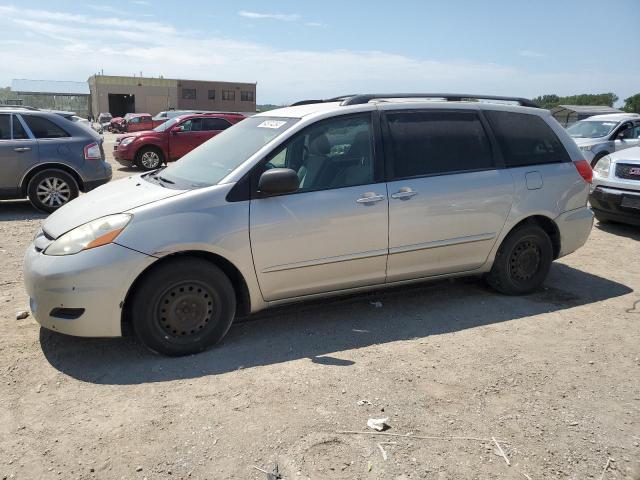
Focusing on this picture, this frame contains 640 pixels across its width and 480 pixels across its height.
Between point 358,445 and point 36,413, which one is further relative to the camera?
point 36,413

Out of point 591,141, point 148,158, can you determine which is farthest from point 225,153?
point 148,158

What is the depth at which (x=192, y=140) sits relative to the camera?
16.8 m

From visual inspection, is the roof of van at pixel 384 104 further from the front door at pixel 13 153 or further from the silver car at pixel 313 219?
the front door at pixel 13 153

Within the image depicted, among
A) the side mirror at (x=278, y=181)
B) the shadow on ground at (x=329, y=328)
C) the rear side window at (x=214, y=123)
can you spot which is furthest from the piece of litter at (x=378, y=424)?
the rear side window at (x=214, y=123)

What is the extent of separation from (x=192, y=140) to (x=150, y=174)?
12.5 m

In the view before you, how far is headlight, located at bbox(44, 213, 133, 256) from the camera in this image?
3.52m

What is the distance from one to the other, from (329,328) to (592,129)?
12464mm

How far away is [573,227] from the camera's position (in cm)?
516

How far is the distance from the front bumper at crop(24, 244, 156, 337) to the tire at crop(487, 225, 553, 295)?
10.1ft

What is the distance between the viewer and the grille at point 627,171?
758 centimetres

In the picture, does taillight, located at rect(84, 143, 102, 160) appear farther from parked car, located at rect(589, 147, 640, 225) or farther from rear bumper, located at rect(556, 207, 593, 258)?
parked car, located at rect(589, 147, 640, 225)

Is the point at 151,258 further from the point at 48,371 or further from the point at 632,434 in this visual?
the point at 632,434

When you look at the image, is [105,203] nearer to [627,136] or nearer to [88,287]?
[88,287]

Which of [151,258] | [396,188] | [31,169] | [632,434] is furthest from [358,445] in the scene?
[31,169]
